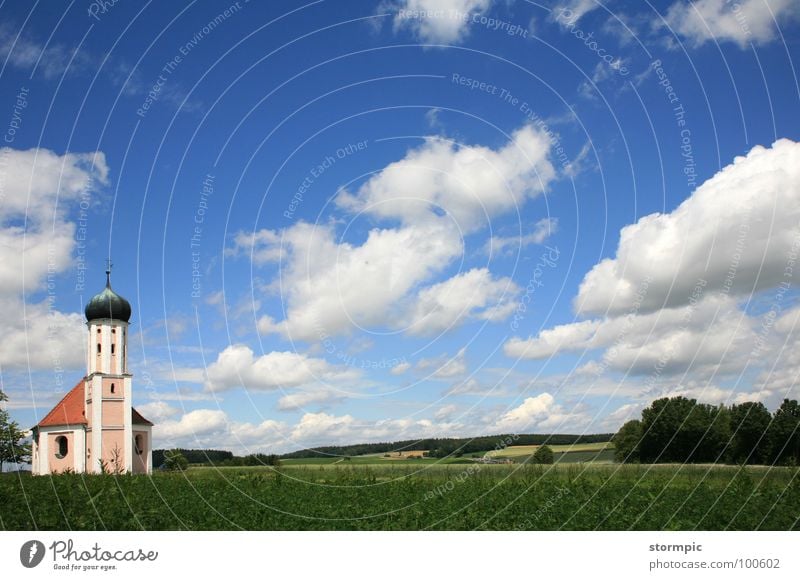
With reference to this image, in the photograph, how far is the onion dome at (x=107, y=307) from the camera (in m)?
56.6

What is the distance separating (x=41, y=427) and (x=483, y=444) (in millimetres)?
52034

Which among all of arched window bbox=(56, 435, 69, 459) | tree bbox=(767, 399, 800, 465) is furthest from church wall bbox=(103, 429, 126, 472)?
tree bbox=(767, 399, 800, 465)

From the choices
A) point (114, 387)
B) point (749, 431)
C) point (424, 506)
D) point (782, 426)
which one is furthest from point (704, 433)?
point (114, 387)

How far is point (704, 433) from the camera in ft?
115

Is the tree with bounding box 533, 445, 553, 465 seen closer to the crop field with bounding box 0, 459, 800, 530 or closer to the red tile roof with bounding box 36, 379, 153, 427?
the crop field with bounding box 0, 459, 800, 530

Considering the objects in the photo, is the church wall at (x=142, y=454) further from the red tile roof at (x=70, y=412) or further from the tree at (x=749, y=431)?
the tree at (x=749, y=431)

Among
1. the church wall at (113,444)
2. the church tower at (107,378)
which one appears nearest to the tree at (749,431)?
the church wall at (113,444)

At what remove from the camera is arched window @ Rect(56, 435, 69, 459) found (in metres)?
56.6

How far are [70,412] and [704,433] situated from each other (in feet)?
160

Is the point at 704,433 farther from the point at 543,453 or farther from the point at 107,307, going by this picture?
the point at 107,307
